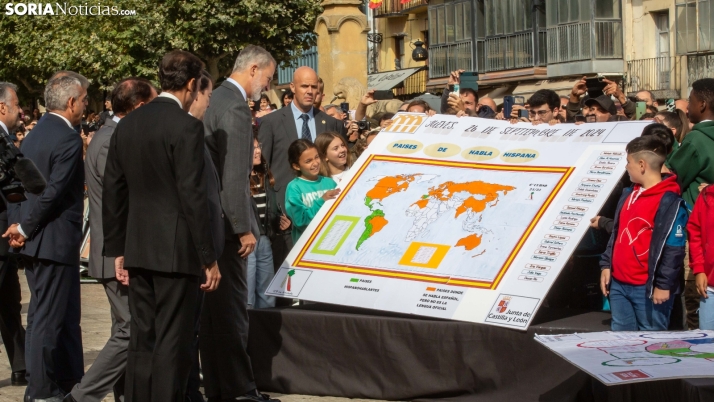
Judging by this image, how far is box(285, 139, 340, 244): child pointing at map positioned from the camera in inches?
287

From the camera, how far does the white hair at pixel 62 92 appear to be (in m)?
6.59

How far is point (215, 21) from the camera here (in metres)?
29.5

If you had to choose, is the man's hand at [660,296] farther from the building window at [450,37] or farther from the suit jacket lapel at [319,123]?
the building window at [450,37]

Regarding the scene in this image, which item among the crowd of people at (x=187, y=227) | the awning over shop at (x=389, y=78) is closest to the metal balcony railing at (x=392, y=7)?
the awning over shop at (x=389, y=78)

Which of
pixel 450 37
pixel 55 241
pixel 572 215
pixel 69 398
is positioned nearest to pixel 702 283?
pixel 572 215

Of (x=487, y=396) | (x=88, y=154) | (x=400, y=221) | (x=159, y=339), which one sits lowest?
(x=487, y=396)

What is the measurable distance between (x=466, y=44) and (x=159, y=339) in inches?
1271

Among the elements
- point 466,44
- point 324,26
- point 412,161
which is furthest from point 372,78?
point 412,161

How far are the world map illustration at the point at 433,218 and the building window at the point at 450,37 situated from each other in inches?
1175

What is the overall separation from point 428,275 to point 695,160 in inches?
77.6

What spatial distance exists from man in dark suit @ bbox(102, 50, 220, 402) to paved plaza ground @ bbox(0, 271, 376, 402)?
1.25 metres

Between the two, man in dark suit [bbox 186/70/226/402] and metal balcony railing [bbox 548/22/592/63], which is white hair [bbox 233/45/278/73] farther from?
metal balcony railing [bbox 548/22/592/63]

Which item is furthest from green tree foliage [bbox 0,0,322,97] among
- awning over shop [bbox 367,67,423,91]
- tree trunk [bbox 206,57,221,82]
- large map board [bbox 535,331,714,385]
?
large map board [bbox 535,331,714,385]

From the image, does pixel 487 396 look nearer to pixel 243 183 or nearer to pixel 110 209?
pixel 243 183
